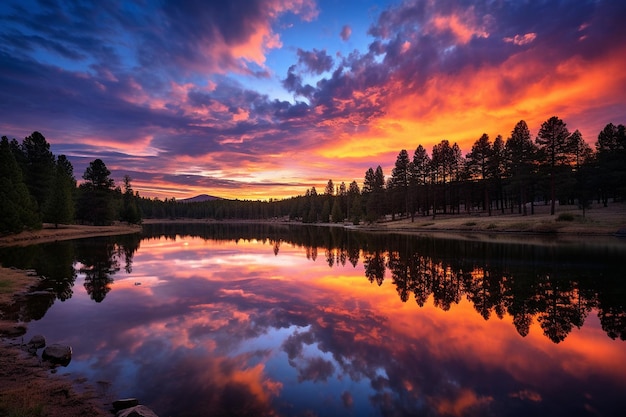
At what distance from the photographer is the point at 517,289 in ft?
64.9

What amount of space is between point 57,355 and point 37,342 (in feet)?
6.54

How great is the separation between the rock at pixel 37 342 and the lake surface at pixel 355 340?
0.67 metres

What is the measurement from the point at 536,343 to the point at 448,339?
3025mm

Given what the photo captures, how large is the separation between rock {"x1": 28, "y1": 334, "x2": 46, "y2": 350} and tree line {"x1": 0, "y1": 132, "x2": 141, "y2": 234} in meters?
48.4

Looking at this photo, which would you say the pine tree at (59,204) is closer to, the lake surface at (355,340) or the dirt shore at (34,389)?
the lake surface at (355,340)

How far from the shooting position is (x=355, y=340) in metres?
12.7

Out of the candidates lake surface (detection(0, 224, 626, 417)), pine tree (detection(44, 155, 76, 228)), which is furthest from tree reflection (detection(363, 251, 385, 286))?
pine tree (detection(44, 155, 76, 228))

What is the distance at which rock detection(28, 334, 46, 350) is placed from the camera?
11562 mm

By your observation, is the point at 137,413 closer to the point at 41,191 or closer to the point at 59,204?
the point at 59,204

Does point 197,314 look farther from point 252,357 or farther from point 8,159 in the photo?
point 8,159

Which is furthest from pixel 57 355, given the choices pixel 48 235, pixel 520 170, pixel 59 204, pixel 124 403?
pixel 520 170

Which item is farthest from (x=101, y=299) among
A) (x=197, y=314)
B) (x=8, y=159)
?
(x=8, y=159)

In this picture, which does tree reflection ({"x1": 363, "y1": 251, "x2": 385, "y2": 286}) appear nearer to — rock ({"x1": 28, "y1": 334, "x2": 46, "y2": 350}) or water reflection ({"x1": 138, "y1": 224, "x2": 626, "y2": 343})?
water reflection ({"x1": 138, "y1": 224, "x2": 626, "y2": 343})

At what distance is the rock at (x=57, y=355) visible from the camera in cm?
1048
